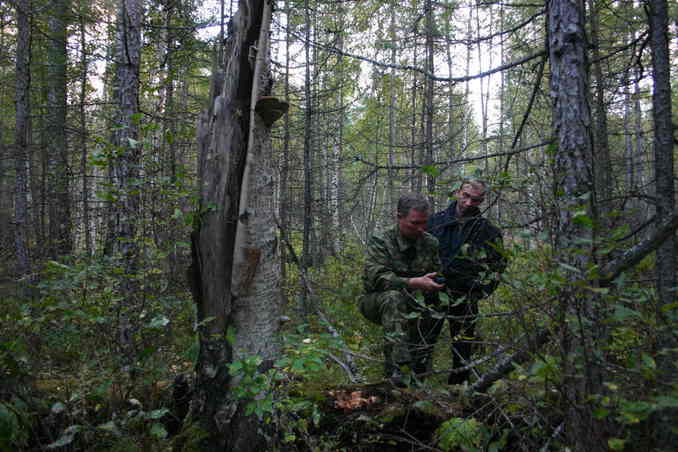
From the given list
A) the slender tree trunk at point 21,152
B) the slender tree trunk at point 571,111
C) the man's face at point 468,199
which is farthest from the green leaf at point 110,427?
the slender tree trunk at point 21,152

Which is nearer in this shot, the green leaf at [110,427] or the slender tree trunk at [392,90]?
the green leaf at [110,427]

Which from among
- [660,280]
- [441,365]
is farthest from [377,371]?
[660,280]

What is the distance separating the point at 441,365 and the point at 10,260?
1179cm

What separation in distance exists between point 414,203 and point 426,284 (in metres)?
0.86

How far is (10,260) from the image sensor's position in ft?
34.8

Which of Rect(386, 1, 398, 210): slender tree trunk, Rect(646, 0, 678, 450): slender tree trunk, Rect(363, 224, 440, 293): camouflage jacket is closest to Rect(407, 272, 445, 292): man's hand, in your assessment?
Rect(363, 224, 440, 293): camouflage jacket

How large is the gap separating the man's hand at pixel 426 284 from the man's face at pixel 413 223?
Result: 0.52 metres

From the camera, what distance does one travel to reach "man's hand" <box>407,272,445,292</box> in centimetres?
322

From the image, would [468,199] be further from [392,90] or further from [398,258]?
[392,90]

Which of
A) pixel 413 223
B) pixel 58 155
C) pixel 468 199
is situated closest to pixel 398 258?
pixel 413 223

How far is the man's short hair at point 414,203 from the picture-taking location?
12.2ft

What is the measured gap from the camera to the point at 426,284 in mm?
3270

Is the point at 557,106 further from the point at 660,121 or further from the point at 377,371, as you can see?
the point at 377,371

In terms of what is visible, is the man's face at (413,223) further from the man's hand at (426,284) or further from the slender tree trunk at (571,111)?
the slender tree trunk at (571,111)
